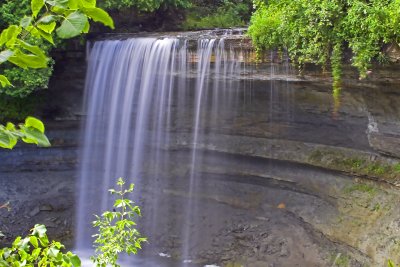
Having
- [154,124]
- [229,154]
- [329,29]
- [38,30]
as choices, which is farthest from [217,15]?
[38,30]

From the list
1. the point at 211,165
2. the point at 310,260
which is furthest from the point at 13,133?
the point at 211,165

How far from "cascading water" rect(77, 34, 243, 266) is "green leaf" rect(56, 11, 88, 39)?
7.75 m

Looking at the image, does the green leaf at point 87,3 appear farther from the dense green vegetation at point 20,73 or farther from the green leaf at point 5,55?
the dense green vegetation at point 20,73

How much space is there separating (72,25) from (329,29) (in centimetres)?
652

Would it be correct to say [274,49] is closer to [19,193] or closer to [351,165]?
[351,165]

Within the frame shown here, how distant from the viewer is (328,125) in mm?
8164

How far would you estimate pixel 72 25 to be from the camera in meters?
1.03

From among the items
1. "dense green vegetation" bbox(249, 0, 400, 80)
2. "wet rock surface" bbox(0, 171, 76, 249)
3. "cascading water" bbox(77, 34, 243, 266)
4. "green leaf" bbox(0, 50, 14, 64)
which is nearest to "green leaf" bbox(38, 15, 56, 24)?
"green leaf" bbox(0, 50, 14, 64)

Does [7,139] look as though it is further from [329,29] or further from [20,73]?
[20,73]

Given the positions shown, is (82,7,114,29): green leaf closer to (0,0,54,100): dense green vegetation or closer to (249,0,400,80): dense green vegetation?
(249,0,400,80): dense green vegetation

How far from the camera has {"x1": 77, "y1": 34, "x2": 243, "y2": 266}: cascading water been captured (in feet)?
30.2

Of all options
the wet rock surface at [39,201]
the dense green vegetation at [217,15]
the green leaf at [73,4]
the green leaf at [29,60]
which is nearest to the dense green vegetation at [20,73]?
the wet rock surface at [39,201]

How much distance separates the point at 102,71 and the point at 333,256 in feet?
20.4

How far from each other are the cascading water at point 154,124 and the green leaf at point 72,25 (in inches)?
305
